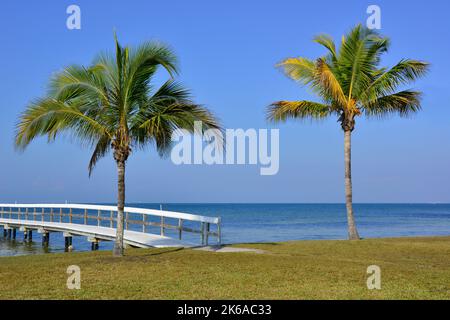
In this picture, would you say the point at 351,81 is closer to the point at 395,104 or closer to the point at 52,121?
the point at 395,104

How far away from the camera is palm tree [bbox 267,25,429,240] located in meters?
20.6

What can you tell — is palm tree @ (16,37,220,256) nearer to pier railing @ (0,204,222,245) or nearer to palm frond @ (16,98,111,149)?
palm frond @ (16,98,111,149)

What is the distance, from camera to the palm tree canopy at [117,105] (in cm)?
1495

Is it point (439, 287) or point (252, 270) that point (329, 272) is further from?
point (439, 287)

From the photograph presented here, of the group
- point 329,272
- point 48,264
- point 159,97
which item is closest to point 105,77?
point 159,97

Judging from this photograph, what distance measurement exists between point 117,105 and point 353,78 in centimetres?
1042

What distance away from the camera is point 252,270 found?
12445mm

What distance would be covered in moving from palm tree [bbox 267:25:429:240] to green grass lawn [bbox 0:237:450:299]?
Answer: 6.71m

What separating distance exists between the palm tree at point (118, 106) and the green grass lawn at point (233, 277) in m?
2.86

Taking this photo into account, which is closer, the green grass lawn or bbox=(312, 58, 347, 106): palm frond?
the green grass lawn

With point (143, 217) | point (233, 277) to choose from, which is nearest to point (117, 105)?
point (233, 277)

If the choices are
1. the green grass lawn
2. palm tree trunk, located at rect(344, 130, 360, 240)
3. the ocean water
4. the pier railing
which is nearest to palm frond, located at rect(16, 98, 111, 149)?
the green grass lawn

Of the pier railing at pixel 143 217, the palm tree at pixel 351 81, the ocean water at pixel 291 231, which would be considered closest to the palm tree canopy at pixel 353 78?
the palm tree at pixel 351 81

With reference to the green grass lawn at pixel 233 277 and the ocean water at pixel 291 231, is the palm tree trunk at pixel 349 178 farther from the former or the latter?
the ocean water at pixel 291 231
